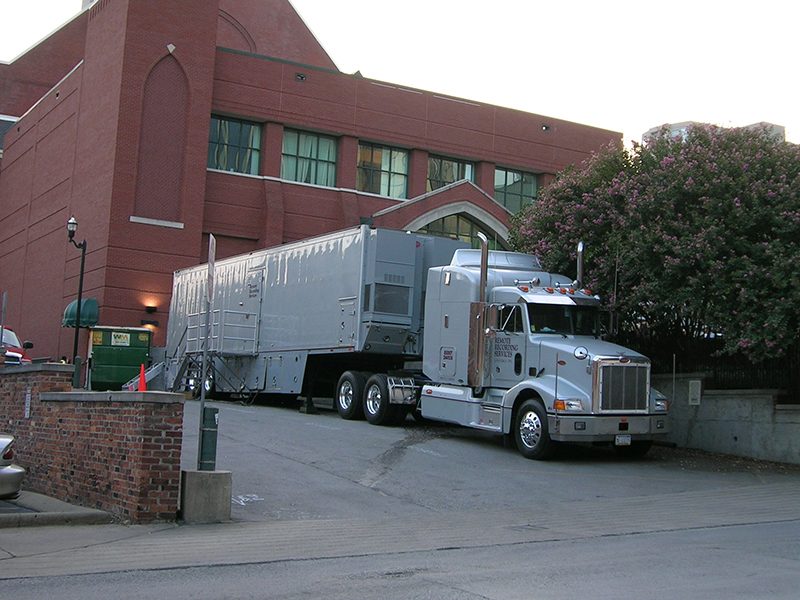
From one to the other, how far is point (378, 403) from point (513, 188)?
3148 centimetres

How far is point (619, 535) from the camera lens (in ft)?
32.4

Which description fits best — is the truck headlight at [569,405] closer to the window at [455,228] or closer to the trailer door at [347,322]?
the trailer door at [347,322]

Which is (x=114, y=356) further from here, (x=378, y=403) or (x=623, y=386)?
(x=623, y=386)

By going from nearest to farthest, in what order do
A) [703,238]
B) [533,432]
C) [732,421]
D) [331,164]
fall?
[533,432] → [703,238] → [732,421] → [331,164]

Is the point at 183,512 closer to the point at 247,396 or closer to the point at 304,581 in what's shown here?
the point at 304,581

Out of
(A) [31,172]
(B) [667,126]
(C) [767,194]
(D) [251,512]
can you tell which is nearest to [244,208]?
(A) [31,172]

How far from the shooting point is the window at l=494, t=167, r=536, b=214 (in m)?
48.3

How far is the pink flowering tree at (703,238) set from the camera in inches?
602

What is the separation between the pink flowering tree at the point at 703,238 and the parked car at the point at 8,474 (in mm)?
11229

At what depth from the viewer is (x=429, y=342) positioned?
18.2 m

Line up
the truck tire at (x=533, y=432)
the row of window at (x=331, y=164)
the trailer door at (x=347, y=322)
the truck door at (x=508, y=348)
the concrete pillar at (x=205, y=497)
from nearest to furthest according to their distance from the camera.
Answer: the concrete pillar at (x=205, y=497) < the truck tire at (x=533, y=432) < the truck door at (x=508, y=348) < the trailer door at (x=347, y=322) < the row of window at (x=331, y=164)

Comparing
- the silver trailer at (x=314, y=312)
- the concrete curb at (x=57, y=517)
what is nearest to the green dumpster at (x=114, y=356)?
the silver trailer at (x=314, y=312)

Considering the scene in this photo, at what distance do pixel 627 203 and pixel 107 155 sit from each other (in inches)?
1062

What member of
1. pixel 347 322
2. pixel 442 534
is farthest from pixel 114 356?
pixel 442 534
